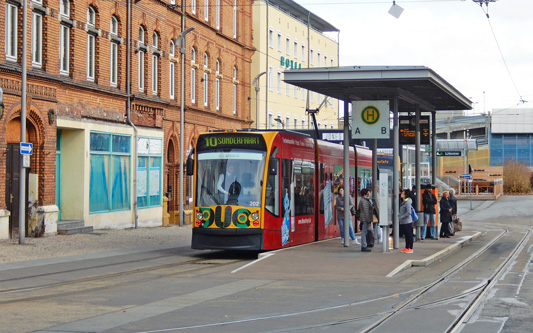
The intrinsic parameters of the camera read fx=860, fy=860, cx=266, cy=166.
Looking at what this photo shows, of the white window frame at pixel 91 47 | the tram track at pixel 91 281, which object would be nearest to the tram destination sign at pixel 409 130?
the tram track at pixel 91 281

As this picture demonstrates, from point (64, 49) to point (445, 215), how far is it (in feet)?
47.1

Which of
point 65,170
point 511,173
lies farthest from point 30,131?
point 511,173

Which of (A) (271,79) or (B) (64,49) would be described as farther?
(A) (271,79)

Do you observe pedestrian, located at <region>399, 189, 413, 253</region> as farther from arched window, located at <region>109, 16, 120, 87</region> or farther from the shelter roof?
arched window, located at <region>109, 16, 120, 87</region>

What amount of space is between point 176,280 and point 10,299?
3.72 metres

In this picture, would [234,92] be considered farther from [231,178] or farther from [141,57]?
[231,178]

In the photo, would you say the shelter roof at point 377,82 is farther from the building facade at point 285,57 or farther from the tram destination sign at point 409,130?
the building facade at point 285,57

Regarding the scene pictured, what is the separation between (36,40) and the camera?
27141 millimetres

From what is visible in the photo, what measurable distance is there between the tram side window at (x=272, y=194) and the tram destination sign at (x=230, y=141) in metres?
0.82

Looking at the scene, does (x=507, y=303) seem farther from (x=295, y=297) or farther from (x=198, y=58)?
(x=198, y=58)

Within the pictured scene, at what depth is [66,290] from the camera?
14.8 metres

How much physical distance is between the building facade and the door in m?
26.3

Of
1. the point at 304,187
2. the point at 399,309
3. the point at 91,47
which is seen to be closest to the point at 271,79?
the point at 91,47

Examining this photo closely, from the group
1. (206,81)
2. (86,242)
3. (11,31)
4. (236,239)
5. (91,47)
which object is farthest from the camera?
(206,81)
